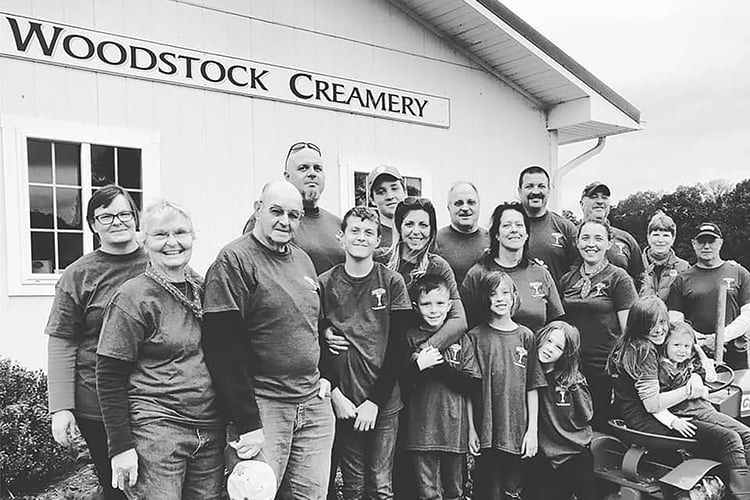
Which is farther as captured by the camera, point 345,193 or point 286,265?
point 345,193

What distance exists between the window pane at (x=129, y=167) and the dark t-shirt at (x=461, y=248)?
11.6 ft

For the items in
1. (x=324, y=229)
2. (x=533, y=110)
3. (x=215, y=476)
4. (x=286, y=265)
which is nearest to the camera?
(x=215, y=476)

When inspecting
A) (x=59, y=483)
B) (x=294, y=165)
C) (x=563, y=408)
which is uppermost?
(x=294, y=165)

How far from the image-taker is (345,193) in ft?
26.0

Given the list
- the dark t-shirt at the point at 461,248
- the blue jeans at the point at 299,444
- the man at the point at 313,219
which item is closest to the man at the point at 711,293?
the dark t-shirt at the point at 461,248

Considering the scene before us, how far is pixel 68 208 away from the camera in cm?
628

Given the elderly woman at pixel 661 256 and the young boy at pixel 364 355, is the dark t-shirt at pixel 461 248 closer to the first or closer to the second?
the young boy at pixel 364 355

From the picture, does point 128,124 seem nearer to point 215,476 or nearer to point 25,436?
point 25,436

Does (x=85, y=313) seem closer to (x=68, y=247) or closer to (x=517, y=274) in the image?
(x=517, y=274)

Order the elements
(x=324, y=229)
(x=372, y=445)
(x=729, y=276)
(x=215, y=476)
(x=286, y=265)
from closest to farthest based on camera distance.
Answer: (x=215, y=476) < (x=286, y=265) < (x=372, y=445) < (x=324, y=229) < (x=729, y=276)

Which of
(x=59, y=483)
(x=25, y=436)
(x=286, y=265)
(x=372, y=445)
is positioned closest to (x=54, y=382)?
(x=286, y=265)

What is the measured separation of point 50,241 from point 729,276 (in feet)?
19.8

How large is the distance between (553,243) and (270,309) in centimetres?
255

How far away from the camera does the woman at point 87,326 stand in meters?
2.99
